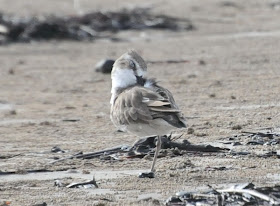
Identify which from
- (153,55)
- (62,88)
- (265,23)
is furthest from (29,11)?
(62,88)

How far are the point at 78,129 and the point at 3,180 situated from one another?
250 centimetres

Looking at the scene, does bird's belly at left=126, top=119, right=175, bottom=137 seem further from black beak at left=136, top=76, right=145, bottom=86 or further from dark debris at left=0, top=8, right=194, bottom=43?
dark debris at left=0, top=8, right=194, bottom=43

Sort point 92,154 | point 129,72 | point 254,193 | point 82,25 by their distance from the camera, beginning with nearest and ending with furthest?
point 254,193 → point 129,72 → point 92,154 → point 82,25

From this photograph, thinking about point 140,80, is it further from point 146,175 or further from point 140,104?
point 146,175

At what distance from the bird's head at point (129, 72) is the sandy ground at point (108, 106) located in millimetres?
693

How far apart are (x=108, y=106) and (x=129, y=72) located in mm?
3663

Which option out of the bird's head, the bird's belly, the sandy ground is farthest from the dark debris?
the bird's belly

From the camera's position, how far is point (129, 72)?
763 centimetres

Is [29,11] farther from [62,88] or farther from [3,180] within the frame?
[3,180]

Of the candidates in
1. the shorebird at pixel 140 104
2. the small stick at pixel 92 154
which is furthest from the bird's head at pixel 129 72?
the small stick at pixel 92 154

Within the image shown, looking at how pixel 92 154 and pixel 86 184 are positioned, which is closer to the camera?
pixel 86 184

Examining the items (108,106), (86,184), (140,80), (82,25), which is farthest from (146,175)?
(82,25)

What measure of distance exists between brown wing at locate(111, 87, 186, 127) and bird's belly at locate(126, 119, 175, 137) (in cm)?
4

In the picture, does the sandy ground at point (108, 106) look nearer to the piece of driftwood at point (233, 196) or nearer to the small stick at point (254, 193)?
the piece of driftwood at point (233, 196)
